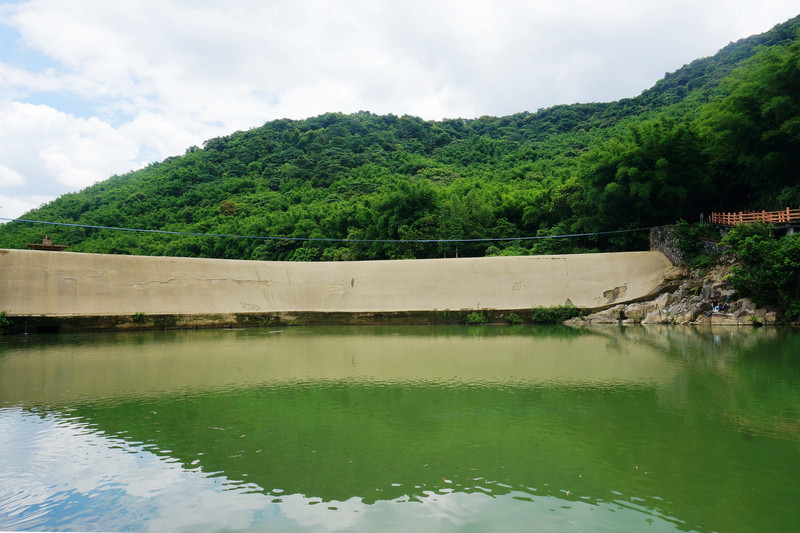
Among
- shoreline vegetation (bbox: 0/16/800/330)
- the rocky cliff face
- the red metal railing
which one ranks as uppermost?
shoreline vegetation (bbox: 0/16/800/330)

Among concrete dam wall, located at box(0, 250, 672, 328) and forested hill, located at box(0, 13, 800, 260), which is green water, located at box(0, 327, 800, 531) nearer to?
concrete dam wall, located at box(0, 250, 672, 328)

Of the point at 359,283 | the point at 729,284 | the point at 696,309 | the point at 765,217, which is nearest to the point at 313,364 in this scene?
the point at 359,283

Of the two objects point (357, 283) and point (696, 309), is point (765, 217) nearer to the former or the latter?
point (696, 309)

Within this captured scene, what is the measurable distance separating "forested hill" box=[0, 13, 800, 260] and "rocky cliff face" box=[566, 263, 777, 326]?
3646 mm

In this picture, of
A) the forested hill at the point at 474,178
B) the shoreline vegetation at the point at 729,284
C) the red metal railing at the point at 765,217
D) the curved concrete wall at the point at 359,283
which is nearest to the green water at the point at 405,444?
the shoreline vegetation at the point at 729,284

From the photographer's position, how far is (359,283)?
725 inches

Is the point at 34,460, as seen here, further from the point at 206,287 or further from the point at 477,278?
the point at 477,278

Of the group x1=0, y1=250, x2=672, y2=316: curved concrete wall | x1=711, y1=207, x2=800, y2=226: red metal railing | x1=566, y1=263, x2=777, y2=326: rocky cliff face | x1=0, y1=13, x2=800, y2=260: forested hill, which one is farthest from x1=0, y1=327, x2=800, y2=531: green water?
x1=0, y1=13, x2=800, y2=260: forested hill

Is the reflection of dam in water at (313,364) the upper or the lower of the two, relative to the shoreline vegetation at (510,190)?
lower

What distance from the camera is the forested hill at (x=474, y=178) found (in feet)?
56.3

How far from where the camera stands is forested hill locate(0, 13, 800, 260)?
17.2m

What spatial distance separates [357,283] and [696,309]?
36.3ft

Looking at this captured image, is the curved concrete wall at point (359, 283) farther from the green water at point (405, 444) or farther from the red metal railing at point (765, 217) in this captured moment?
the green water at point (405, 444)

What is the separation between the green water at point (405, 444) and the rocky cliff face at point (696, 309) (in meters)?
6.25
